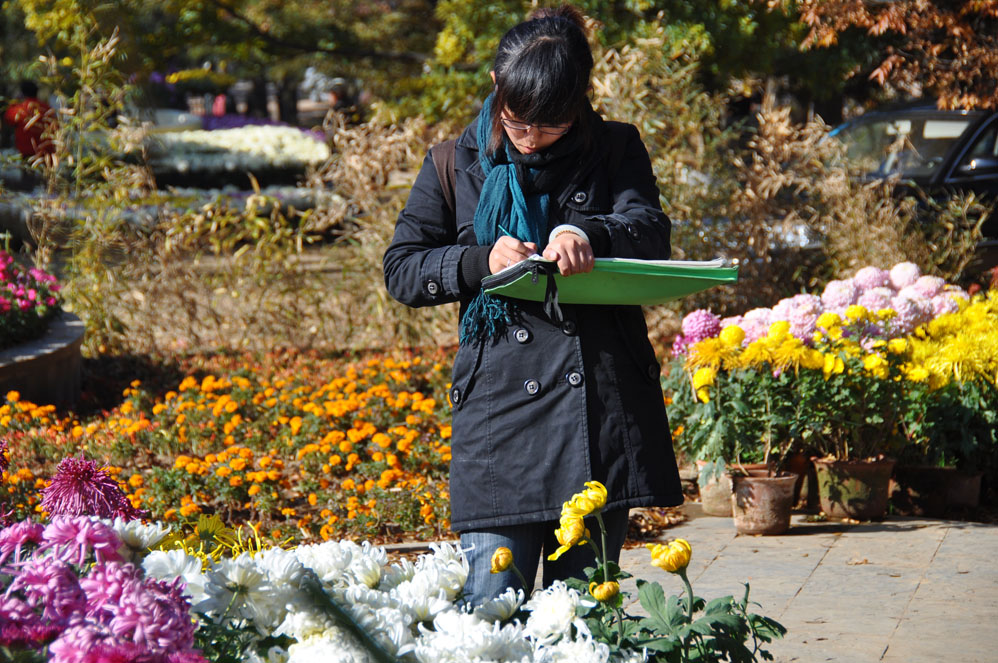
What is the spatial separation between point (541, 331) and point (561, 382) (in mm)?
114

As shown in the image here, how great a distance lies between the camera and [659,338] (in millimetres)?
7383

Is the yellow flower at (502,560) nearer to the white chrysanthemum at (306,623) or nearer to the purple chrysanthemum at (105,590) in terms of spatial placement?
the white chrysanthemum at (306,623)

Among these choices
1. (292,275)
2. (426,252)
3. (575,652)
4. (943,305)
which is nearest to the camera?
(575,652)

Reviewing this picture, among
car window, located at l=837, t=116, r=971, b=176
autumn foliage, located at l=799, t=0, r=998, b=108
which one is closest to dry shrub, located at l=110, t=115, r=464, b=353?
autumn foliage, located at l=799, t=0, r=998, b=108

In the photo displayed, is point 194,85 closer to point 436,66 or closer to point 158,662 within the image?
point 436,66

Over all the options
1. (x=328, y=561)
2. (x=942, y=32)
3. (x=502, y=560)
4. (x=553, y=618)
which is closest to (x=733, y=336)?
(x=502, y=560)

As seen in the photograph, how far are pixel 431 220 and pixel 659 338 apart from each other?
5.23 meters

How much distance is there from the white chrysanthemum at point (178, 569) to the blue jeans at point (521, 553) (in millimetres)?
761

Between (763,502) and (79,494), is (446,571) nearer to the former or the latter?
(79,494)

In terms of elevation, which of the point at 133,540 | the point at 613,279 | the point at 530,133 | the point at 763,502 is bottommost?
the point at 763,502

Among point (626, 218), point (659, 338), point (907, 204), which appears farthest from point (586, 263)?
point (907, 204)

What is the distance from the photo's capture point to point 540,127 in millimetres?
2125

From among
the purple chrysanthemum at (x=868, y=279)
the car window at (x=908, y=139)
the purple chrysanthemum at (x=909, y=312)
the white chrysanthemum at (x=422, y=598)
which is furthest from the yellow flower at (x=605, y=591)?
the car window at (x=908, y=139)

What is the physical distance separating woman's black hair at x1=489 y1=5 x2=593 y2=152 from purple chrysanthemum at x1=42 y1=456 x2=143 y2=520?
40.3 inches
